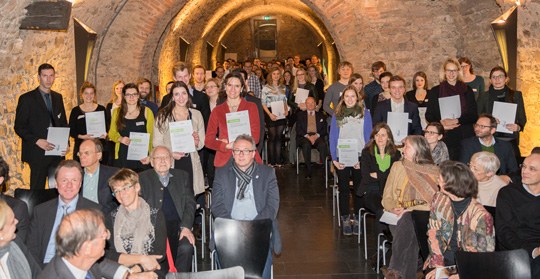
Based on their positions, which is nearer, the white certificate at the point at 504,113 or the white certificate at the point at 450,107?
the white certificate at the point at 504,113

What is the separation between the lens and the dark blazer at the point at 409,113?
8188mm

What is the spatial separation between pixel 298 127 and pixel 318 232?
4.19m

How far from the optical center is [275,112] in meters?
12.2

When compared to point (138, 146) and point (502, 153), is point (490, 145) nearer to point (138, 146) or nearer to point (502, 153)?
point (502, 153)

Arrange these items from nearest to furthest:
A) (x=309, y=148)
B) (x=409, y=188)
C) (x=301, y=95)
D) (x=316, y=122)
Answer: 1. (x=409, y=188)
2. (x=309, y=148)
3. (x=316, y=122)
4. (x=301, y=95)

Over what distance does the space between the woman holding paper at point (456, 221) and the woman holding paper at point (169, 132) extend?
9.32ft

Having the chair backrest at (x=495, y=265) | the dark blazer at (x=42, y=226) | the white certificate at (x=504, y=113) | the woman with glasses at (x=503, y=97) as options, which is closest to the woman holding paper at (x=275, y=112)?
the woman with glasses at (x=503, y=97)

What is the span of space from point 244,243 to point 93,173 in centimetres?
175

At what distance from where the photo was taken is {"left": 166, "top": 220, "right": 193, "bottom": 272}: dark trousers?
5.29m

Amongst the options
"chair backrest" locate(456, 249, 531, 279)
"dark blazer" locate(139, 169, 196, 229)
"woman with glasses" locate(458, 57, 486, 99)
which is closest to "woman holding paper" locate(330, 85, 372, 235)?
"woman with glasses" locate(458, 57, 486, 99)

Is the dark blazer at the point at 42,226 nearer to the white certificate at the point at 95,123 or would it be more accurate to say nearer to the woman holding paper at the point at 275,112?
the white certificate at the point at 95,123

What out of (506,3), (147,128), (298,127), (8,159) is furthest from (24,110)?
(506,3)

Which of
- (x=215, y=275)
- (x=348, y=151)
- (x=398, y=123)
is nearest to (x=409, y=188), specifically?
(x=348, y=151)

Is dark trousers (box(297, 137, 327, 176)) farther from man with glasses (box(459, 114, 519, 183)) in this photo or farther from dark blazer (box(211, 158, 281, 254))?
dark blazer (box(211, 158, 281, 254))
